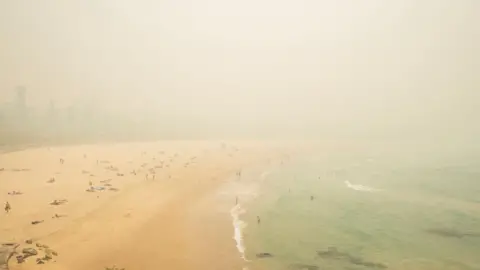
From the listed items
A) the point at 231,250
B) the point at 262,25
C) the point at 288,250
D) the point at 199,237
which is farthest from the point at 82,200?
the point at 262,25

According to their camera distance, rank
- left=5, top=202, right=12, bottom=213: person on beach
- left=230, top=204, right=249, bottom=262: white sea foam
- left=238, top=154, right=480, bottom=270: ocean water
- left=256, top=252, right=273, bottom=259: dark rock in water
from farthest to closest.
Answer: left=5, top=202, right=12, bottom=213: person on beach < left=230, top=204, right=249, bottom=262: white sea foam < left=238, top=154, right=480, bottom=270: ocean water < left=256, top=252, right=273, bottom=259: dark rock in water

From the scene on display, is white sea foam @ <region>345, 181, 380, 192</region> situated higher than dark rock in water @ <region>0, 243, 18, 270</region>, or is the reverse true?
dark rock in water @ <region>0, 243, 18, 270</region>

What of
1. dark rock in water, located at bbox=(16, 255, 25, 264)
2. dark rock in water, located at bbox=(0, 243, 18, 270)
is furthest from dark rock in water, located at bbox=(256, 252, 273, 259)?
dark rock in water, located at bbox=(0, 243, 18, 270)

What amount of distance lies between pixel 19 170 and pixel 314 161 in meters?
15.6

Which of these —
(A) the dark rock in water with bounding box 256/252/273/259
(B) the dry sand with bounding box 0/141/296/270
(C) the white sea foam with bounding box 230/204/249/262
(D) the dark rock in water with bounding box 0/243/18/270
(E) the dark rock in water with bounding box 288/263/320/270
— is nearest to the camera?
(D) the dark rock in water with bounding box 0/243/18/270

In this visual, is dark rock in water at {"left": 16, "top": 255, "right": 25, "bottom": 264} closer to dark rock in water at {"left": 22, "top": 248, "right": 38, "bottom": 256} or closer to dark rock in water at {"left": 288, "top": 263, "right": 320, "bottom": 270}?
dark rock in water at {"left": 22, "top": 248, "right": 38, "bottom": 256}

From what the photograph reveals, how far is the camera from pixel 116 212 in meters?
10.7

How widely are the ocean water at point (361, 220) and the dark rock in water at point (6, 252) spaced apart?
4.26 metres

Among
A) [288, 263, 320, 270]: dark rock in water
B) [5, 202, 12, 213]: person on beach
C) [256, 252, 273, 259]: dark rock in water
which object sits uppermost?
[5, 202, 12, 213]: person on beach

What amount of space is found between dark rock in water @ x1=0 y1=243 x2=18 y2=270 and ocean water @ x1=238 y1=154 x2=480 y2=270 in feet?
14.0

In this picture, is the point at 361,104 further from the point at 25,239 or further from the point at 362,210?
the point at 25,239

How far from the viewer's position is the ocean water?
8570 millimetres

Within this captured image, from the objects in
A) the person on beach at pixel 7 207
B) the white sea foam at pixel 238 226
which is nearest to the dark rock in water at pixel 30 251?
the person on beach at pixel 7 207

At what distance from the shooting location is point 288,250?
888cm
